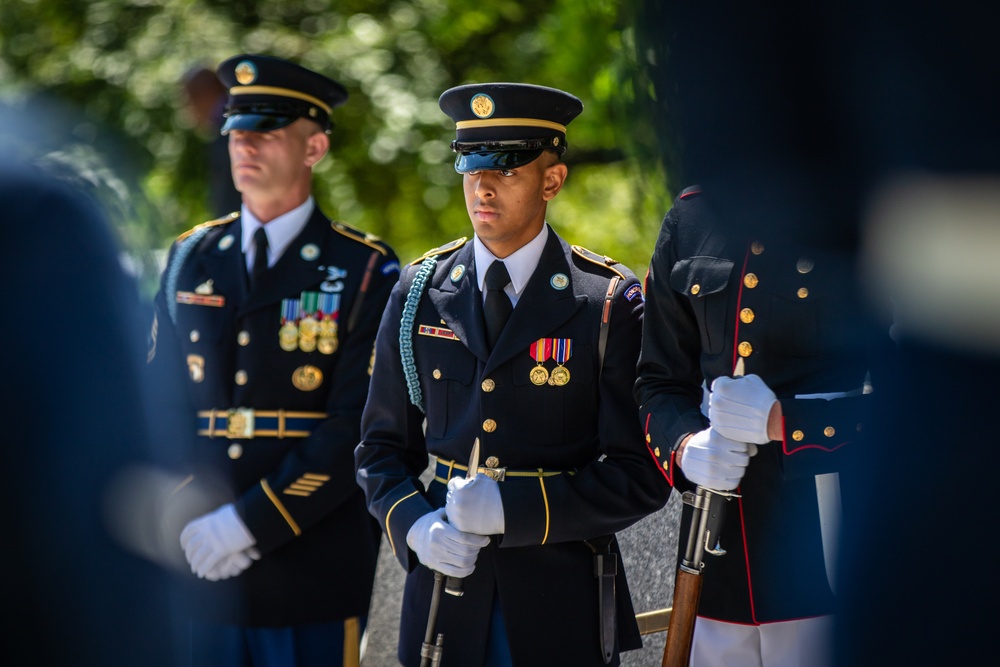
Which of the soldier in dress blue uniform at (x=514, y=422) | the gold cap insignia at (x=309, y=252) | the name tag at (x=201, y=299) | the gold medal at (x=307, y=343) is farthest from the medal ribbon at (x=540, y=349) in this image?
the name tag at (x=201, y=299)

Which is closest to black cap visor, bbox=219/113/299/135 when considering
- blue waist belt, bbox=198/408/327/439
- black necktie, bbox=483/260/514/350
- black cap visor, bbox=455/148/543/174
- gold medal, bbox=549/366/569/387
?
blue waist belt, bbox=198/408/327/439

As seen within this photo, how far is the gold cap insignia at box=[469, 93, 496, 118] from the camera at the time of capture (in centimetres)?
303

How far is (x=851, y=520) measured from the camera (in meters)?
0.77

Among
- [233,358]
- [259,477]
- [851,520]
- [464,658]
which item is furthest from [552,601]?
[851,520]

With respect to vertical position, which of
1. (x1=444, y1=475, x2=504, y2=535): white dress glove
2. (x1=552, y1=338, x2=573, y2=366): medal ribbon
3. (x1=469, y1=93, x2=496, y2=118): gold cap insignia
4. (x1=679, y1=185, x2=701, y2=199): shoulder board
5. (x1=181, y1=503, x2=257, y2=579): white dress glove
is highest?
(x1=469, y1=93, x2=496, y2=118): gold cap insignia

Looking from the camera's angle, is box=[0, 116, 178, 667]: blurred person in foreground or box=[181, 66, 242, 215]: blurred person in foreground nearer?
box=[0, 116, 178, 667]: blurred person in foreground

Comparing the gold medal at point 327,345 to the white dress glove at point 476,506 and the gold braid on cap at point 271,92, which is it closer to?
the gold braid on cap at point 271,92

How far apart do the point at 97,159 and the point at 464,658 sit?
5.40 ft

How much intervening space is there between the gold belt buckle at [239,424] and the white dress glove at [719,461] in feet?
5.32

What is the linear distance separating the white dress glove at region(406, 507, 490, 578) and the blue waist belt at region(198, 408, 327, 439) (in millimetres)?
952

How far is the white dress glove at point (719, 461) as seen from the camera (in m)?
2.46

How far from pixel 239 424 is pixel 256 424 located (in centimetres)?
5

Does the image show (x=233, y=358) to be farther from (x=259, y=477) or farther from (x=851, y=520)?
(x=851, y=520)

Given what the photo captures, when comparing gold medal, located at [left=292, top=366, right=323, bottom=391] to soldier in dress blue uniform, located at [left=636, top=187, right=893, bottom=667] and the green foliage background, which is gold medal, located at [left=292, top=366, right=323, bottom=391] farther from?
the green foliage background
